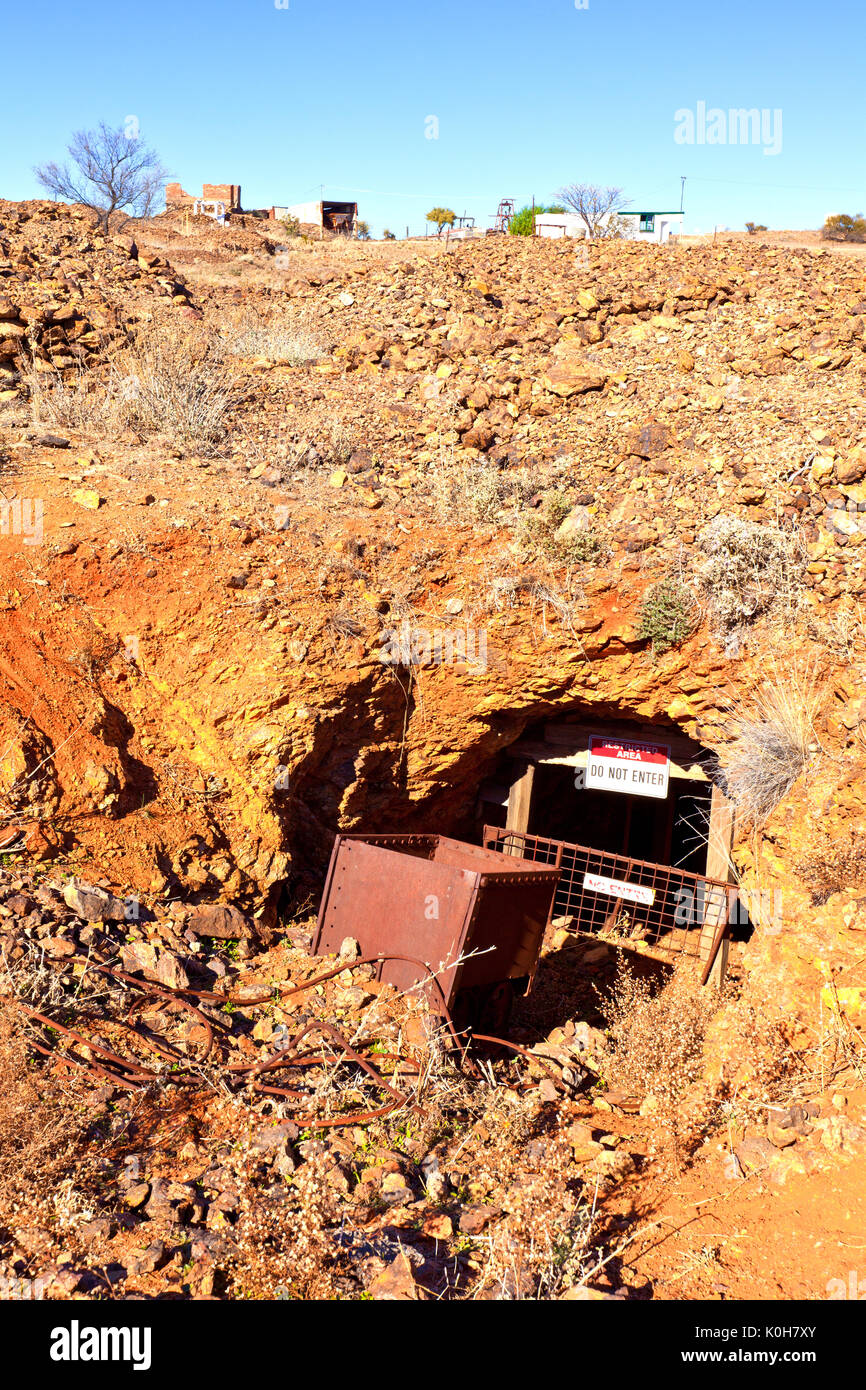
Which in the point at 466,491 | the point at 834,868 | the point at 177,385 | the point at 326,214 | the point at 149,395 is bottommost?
the point at 834,868

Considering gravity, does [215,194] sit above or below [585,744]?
above

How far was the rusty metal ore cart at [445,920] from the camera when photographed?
4570mm

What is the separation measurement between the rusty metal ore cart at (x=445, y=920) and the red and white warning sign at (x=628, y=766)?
1.84 m

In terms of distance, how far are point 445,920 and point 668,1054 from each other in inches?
58.1

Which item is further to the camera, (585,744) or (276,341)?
(276,341)

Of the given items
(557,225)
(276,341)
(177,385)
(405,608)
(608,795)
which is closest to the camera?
(405,608)

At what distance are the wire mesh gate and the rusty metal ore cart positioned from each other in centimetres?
56

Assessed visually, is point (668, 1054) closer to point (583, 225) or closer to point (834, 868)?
point (834, 868)

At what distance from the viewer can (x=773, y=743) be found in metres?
5.72

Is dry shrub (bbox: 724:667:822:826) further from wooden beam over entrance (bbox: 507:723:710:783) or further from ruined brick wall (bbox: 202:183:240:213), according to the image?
ruined brick wall (bbox: 202:183:240:213)

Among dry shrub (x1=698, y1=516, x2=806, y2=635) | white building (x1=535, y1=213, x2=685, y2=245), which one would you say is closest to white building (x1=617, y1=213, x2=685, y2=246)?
white building (x1=535, y1=213, x2=685, y2=245)

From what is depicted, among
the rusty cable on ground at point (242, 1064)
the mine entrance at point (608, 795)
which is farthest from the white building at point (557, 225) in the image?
the rusty cable on ground at point (242, 1064)

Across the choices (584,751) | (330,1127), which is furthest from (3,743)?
(584,751)

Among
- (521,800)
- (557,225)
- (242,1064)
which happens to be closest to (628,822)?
(521,800)
